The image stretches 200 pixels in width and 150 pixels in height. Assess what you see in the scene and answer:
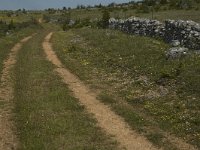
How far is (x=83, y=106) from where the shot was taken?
20.7 metres

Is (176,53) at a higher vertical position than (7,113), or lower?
higher

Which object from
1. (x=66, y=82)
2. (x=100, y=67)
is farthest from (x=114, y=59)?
(x=66, y=82)

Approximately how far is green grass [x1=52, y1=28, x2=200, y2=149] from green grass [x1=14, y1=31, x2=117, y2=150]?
1.66 m

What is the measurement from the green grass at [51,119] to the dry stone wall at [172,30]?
9166 millimetres

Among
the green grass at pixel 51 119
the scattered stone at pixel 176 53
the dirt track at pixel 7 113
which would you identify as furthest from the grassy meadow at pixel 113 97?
the scattered stone at pixel 176 53

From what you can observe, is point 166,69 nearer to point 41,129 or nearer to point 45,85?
point 45,85

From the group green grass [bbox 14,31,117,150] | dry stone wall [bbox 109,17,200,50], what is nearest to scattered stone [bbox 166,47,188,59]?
dry stone wall [bbox 109,17,200,50]

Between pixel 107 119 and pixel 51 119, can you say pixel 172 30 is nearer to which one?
pixel 107 119

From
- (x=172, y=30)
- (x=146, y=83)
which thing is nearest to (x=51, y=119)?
(x=146, y=83)

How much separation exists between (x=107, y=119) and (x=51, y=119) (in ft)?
7.23

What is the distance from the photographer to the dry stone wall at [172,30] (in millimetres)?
30375

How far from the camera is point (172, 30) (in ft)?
113

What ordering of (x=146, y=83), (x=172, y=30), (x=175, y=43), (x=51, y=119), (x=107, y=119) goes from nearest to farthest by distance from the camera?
(x=51, y=119), (x=107, y=119), (x=146, y=83), (x=175, y=43), (x=172, y=30)

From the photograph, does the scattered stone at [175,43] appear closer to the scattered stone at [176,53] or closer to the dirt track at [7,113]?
the scattered stone at [176,53]
